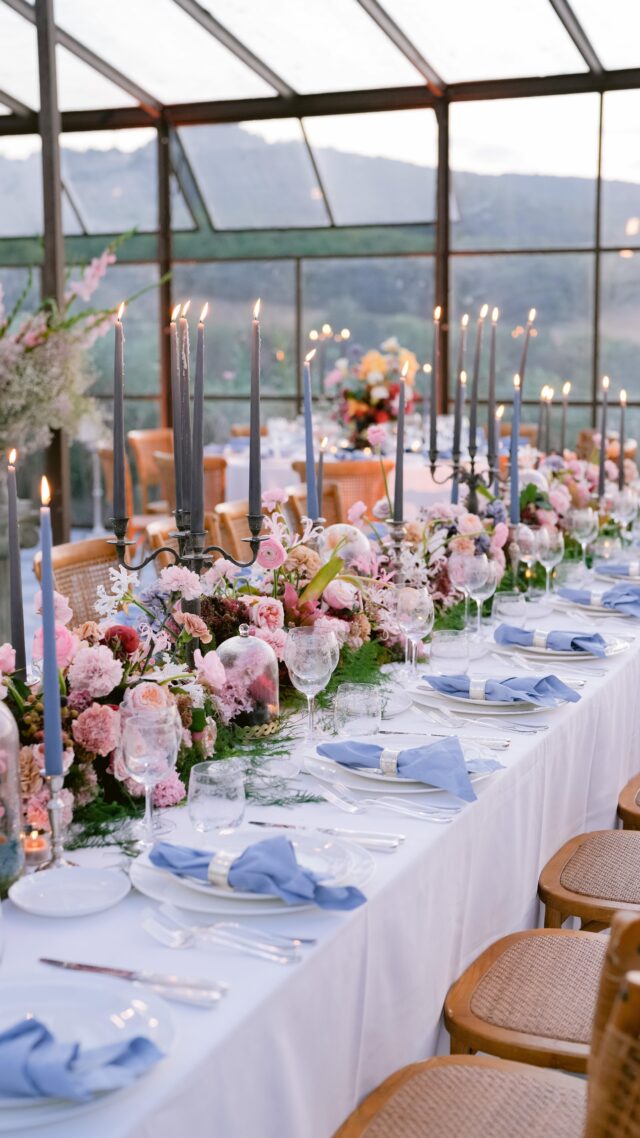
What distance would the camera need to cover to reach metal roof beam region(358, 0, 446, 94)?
7527 mm

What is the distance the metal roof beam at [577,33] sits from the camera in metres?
7.42

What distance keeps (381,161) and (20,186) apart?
271cm

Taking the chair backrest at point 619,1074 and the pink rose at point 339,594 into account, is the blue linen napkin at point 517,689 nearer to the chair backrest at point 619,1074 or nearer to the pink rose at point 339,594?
the pink rose at point 339,594

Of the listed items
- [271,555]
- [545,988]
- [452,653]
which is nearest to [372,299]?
[452,653]

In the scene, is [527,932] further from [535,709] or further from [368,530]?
[368,530]

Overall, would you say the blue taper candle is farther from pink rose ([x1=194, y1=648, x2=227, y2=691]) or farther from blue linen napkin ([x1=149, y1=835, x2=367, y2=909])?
pink rose ([x1=194, y1=648, x2=227, y2=691])

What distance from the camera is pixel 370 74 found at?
28.6ft

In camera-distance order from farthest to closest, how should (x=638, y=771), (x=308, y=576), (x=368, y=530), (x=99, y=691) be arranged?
(x=368, y=530)
(x=638, y=771)
(x=308, y=576)
(x=99, y=691)

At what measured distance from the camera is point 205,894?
1389 millimetres

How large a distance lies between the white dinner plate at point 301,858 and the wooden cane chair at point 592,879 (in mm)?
751

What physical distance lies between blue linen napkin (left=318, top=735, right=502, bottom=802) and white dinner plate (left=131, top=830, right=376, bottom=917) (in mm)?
288

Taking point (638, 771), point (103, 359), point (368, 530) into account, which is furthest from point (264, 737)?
point (103, 359)

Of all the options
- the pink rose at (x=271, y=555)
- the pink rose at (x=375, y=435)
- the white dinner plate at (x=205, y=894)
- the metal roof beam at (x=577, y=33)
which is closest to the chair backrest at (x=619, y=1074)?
the white dinner plate at (x=205, y=894)

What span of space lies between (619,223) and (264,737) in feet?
25.0
